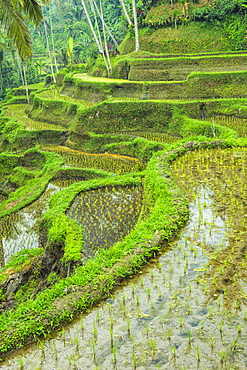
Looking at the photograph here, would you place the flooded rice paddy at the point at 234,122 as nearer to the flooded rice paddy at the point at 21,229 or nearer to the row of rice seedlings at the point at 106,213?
the row of rice seedlings at the point at 106,213

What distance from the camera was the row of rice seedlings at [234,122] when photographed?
12559 mm

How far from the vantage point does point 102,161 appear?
13805 mm

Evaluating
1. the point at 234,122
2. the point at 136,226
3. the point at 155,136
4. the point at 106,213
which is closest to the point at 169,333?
the point at 136,226

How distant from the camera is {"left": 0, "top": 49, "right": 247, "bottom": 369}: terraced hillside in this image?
11.5 feet

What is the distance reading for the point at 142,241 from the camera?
4.64 m

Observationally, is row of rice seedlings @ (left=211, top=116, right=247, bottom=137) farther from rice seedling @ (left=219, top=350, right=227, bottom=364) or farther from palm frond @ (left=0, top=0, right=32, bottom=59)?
rice seedling @ (left=219, top=350, right=227, bottom=364)

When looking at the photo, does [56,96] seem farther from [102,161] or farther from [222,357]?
[222,357]

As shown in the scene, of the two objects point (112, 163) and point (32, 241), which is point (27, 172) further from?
point (32, 241)

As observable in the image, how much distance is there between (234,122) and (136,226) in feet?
28.4

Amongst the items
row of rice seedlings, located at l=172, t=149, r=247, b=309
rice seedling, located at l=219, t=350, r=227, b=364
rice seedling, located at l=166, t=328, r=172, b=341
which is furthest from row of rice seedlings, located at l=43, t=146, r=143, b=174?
rice seedling, located at l=219, t=350, r=227, b=364

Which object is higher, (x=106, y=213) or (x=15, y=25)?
(x=15, y=25)

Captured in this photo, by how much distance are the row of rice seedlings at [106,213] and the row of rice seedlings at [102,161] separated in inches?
161

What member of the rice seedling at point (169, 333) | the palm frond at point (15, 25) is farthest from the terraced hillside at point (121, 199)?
the palm frond at point (15, 25)

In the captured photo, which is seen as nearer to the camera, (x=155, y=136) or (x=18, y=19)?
(x=18, y=19)
